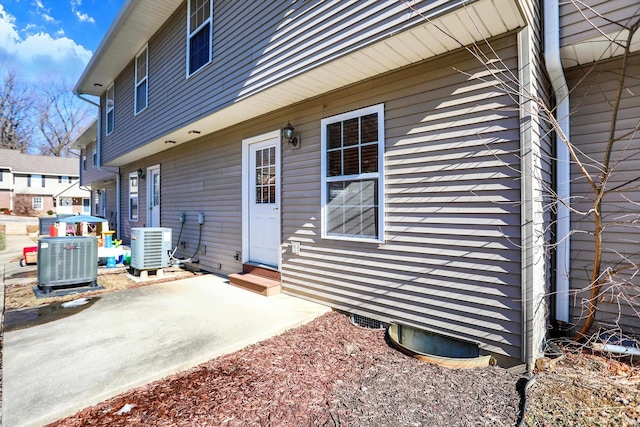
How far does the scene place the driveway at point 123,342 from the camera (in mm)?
2186

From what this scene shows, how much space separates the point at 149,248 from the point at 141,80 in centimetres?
456

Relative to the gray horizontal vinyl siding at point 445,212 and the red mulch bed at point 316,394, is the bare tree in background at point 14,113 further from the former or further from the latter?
the red mulch bed at point 316,394

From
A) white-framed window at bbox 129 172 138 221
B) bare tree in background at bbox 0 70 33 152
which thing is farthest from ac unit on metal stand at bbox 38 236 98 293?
bare tree in background at bbox 0 70 33 152

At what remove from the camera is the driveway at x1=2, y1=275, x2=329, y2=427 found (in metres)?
2.19

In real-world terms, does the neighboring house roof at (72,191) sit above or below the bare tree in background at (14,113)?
below

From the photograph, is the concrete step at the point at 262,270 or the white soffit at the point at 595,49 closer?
the white soffit at the point at 595,49

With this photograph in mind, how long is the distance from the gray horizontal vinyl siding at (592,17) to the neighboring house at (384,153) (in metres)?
0.18

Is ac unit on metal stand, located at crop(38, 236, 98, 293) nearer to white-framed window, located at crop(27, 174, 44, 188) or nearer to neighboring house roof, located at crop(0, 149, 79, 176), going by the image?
neighboring house roof, located at crop(0, 149, 79, 176)

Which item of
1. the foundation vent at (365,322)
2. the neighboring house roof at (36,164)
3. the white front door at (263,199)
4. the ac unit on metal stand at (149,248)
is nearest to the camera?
the foundation vent at (365,322)

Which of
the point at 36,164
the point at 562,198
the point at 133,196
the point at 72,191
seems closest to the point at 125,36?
the point at 133,196

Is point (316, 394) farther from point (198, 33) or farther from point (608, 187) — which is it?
point (198, 33)

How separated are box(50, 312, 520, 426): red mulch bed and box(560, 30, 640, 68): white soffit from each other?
292cm

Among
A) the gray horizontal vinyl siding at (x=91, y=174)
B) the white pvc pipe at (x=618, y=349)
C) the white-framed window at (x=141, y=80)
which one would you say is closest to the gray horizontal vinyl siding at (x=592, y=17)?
the white pvc pipe at (x=618, y=349)

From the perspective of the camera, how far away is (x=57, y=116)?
3244 cm
